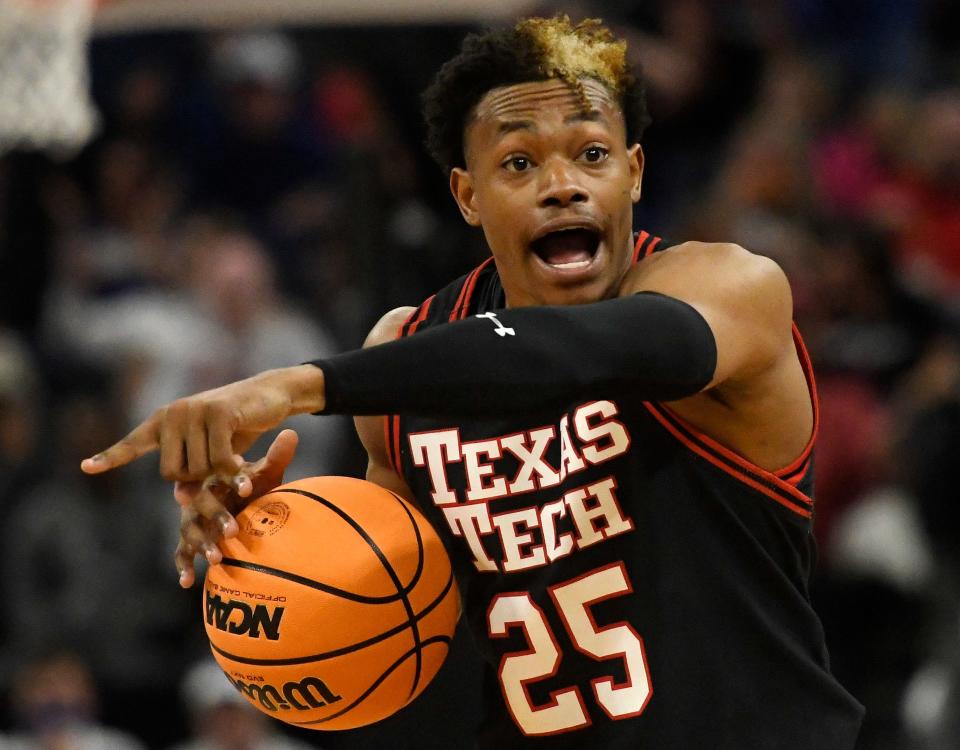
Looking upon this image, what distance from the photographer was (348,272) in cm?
787

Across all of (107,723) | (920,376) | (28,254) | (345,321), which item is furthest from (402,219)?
(28,254)

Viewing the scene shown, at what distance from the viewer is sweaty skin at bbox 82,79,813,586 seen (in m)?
3.08

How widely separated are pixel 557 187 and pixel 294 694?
1.15m

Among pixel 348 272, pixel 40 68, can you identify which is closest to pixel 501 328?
→ pixel 40 68

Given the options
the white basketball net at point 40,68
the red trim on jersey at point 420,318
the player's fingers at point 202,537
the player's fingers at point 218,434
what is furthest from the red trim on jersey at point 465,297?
the white basketball net at point 40,68

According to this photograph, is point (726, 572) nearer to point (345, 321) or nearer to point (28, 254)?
point (345, 321)

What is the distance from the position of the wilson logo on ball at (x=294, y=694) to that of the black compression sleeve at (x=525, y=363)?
813 mm

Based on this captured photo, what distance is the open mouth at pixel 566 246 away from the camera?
337 cm

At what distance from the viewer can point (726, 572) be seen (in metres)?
3.25

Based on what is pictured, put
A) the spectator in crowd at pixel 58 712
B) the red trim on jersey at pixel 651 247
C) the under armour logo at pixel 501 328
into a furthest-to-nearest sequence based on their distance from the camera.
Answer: the spectator in crowd at pixel 58 712, the red trim on jersey at pixel 651 247, the under armour logo at pixel 501 328

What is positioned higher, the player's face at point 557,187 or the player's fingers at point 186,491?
the player's face at point 557,187

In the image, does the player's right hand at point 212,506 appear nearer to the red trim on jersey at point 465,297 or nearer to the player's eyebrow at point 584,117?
the red trim on jersey at point 465,297

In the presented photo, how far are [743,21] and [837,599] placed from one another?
3365 millimetres

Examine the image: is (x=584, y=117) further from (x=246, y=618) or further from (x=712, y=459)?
(x=246, y=618)
